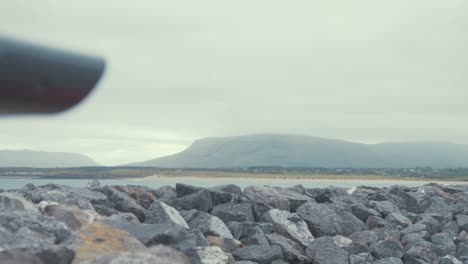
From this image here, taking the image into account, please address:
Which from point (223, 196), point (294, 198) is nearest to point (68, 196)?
point (223, 196)

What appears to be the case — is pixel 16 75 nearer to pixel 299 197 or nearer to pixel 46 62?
pixel 46 62

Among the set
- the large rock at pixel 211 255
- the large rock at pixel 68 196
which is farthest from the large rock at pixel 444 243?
the large rock at pixel 68 196

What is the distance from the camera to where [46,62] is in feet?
5.48

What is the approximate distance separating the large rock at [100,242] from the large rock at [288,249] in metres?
3.51

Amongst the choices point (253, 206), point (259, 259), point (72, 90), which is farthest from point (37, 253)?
point (253, 206)

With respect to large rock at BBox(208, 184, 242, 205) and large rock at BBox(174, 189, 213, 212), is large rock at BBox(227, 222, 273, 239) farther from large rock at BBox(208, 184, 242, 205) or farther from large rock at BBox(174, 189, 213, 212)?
large rock at BBox(208, 184, 242, 205)

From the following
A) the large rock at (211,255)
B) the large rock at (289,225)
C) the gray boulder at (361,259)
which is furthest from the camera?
the large rock at (289,225)

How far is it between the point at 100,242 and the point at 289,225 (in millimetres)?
4695

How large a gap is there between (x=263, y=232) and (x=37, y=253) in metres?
4.84

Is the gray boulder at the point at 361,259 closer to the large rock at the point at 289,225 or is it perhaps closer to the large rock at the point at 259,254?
the large rock at the point at 289,225

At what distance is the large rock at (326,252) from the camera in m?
8.18

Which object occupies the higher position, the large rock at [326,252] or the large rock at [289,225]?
the large rock at [289,225]

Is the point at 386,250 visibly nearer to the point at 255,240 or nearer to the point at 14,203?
the point at 255,240

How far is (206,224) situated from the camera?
25.5 feet
